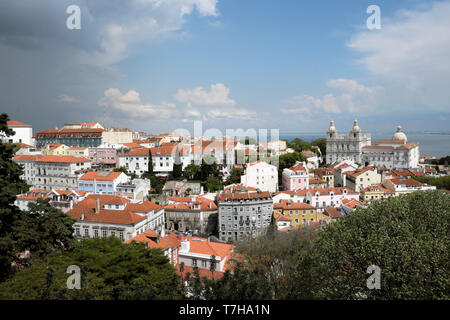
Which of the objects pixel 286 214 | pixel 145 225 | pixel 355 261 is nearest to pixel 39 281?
pixel 355 261

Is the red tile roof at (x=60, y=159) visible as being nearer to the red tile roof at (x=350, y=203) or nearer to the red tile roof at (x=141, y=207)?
the red tile roof at (x=141, y=207)

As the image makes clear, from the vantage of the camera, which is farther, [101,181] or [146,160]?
[146,160]

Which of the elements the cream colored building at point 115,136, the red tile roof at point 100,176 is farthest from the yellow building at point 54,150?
the red tile roof at point 100,176

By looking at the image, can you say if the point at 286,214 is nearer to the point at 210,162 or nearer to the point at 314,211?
the point at 314,211

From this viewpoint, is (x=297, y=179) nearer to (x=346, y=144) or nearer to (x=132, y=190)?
(x=132, y=190)

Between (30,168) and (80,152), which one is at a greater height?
(80,152)

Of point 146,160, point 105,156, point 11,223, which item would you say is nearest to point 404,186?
point 146,160

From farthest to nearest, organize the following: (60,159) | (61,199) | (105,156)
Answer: (105,156) < (60,159) < (61,199)
